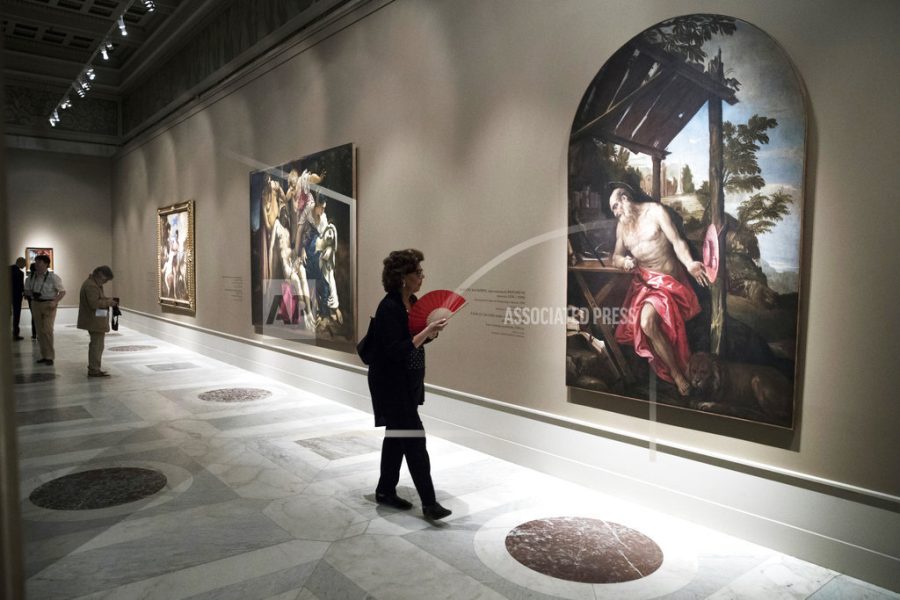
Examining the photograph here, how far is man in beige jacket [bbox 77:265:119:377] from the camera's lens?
11195 millimetres

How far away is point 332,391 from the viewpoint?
31.8 ft

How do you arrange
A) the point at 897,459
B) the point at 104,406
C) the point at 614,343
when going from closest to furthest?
the point at 897,459 → the point at 614,343 → the point at 104,406

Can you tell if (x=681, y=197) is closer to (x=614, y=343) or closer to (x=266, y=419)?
(x=614, y=343)

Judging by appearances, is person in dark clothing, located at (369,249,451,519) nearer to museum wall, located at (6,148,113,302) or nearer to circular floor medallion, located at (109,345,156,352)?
circular floor medallion, located at (109,345,156,352)

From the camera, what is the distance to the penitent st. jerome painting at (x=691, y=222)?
446 cm

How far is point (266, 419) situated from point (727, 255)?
20.2 ft

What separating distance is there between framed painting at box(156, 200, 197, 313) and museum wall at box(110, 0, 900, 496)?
79.7 inches

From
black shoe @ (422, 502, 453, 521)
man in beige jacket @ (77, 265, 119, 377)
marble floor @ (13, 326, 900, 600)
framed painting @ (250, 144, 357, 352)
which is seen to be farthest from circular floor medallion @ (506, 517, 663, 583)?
man in beige jacket @ (77, 265, 119, 377)

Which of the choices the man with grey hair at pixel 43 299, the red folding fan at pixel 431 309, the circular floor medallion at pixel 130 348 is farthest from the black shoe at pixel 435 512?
the circular floor medallion at pixel 130 348

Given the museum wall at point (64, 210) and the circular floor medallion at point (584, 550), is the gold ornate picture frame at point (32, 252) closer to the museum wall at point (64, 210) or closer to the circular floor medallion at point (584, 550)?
the museum wall at point (64, 210)

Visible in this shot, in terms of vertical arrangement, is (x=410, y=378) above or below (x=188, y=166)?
below

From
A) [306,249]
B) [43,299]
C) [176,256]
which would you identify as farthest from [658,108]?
[176,256]

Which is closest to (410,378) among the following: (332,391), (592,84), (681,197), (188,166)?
(681,197)

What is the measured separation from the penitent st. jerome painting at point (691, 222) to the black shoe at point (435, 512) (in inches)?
69.8
